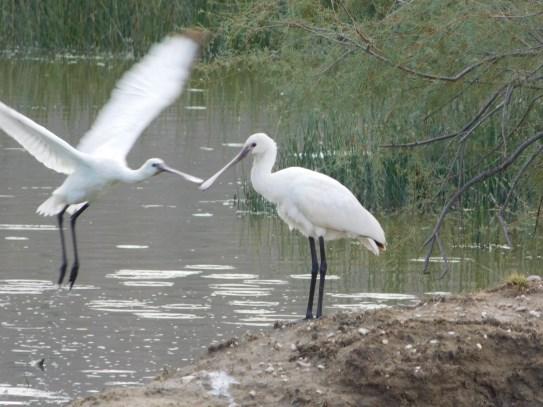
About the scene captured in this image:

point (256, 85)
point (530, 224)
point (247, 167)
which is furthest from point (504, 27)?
point (256, 85)

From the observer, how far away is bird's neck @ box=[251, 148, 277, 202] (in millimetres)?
10125

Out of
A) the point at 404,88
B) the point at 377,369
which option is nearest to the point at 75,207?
the point at 404,88

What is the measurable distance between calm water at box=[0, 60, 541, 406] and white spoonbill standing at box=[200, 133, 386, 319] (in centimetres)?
105

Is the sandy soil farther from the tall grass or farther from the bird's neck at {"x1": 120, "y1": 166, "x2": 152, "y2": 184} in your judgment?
the tall grass

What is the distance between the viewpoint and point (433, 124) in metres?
13.8

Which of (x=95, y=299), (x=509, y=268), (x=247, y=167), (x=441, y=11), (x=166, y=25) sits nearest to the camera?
(x=441, y=11)

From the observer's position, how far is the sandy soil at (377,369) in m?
7.84

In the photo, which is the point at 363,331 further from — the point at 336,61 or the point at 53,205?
the point at 336,61

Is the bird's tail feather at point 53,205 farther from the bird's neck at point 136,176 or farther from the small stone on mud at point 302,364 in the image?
the small stone on mud at point 302,364

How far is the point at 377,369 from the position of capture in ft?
25.8

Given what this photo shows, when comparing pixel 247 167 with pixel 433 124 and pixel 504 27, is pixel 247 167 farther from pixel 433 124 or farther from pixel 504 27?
pixel 504 27

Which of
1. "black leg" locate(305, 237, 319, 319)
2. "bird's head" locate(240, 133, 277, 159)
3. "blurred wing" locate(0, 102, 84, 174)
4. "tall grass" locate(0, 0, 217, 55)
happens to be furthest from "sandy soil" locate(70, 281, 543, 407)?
"tall grass" locate(0, 0, 217, 55)

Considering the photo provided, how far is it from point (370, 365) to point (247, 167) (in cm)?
1243

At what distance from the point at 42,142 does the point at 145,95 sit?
1155mm
